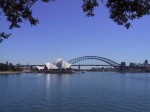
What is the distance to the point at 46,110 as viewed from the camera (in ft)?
84.2

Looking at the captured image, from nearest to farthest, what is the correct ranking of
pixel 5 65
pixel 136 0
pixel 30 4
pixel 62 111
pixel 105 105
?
pixel 136 0 → pixel 30 4 → pixel 62 111 → pixel 105 105 → pixel 5 65

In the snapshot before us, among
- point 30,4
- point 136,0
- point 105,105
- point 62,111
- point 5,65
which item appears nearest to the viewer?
point 136,0

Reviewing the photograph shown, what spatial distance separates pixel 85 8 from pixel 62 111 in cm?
1815

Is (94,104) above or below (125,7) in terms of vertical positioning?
below

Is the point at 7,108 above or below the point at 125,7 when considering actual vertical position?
below

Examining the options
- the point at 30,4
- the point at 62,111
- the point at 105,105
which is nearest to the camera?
the point at 30,4

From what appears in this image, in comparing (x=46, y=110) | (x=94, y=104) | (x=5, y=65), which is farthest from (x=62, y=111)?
(x=5, y=65)

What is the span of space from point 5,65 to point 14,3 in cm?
17758

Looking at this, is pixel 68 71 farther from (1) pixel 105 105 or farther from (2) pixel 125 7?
(2) pixel 125 7

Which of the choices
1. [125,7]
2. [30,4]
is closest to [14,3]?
[30,4]

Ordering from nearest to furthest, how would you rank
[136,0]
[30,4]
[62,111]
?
[136,0]
[30,4]
[62,111]

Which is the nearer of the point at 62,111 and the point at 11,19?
the point at 11,19

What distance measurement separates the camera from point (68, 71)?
193 m

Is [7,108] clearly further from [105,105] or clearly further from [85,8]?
[85,8]
